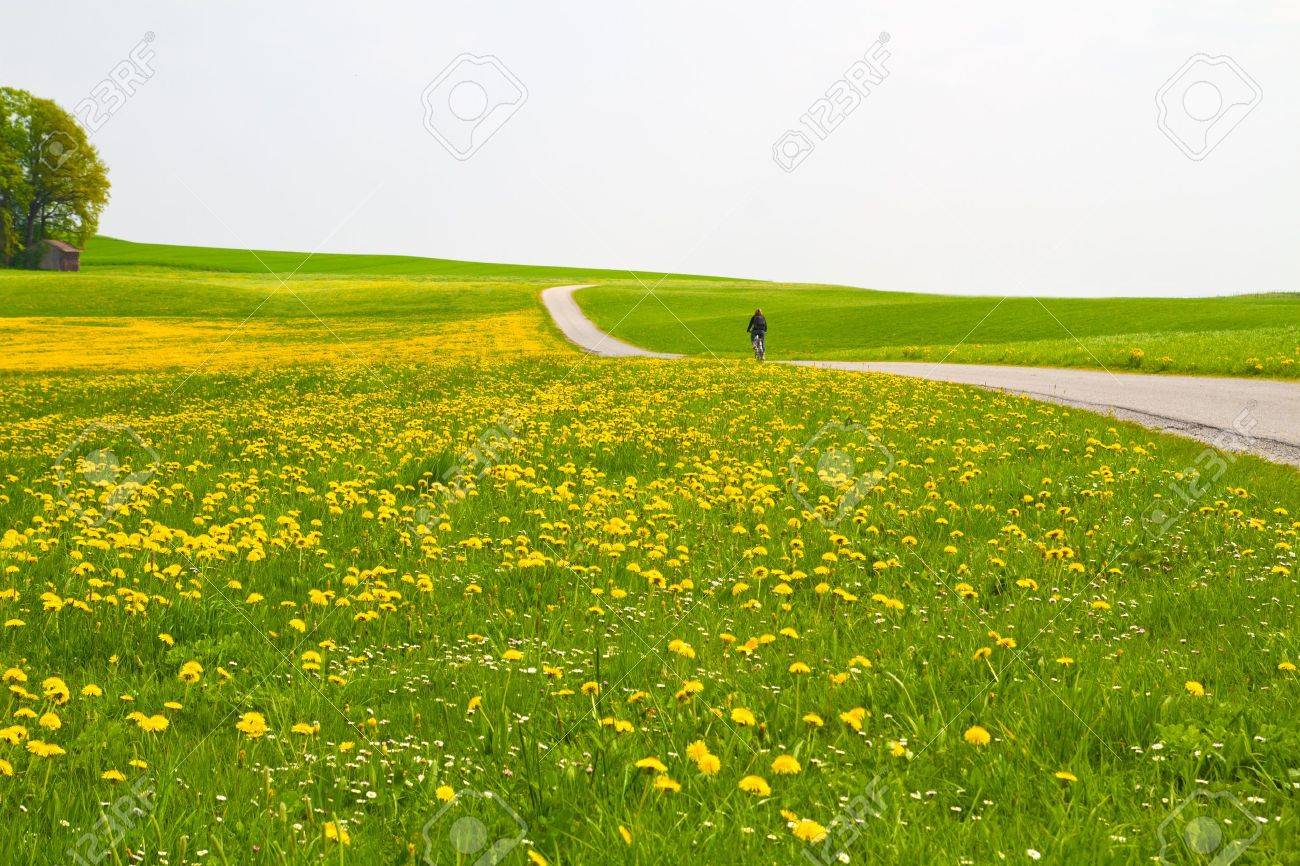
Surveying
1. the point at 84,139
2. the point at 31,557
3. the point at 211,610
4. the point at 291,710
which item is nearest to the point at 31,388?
the point at 31,557

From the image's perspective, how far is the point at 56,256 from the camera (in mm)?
87438

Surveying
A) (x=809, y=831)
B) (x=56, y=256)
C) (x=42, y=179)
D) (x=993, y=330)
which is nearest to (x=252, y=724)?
(x=809, y=831)

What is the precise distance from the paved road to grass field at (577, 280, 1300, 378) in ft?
8.05

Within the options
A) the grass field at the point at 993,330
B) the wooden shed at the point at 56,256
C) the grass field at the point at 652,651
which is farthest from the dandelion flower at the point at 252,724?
the wooden shed at the point at 56,256

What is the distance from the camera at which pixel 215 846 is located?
315 cm

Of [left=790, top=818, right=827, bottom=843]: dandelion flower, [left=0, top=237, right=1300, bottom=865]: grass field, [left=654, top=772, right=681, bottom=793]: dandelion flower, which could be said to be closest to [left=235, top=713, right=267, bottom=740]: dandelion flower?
[left=0, top=237, right=1300, bottom=865]: grass field

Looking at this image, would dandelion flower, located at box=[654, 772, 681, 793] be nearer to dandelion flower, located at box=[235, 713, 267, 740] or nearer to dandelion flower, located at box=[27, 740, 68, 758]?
dandelion flower, located at box=[235, 713, 267, 740]

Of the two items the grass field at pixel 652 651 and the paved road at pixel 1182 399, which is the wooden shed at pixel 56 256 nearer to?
the paved road at pixel 1182 399

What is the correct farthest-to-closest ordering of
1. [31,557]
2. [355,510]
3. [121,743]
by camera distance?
[355,510], [31,557], [121,743]

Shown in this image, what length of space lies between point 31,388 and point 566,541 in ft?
75.4

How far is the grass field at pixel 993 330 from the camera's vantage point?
26703 mm

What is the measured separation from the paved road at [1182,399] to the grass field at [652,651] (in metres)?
1.48

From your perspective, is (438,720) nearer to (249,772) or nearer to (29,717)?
(249,772)

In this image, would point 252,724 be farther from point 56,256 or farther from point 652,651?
point 56,256
